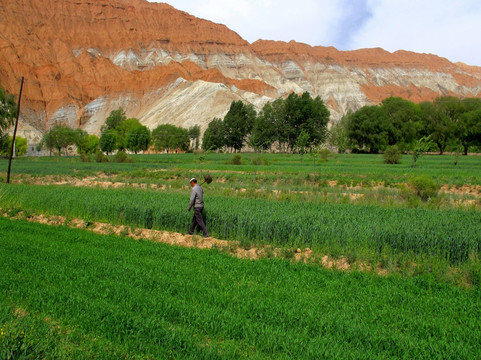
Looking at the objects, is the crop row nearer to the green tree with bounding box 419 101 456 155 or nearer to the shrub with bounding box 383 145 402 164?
the shrub with bounding box 383 145 402 164

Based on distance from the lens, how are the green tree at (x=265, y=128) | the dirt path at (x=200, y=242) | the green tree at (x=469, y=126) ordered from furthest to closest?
the green tree at (x=265, y=128) → the green tree at (x=469, y=126) → the dirt path at (x=200, y=242)

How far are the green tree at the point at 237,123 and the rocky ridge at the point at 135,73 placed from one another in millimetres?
19372

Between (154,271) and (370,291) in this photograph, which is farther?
(154,271)

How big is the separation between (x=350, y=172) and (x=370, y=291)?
25.9m

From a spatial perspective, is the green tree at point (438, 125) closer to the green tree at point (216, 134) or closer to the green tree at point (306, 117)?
the green tree at point (306, 117)

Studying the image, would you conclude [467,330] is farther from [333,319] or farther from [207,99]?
[207,99]

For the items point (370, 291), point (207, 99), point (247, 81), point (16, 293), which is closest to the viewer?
point (16, 293)

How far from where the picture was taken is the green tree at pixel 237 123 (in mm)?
88625

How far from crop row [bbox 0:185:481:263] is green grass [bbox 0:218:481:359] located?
5.82ft

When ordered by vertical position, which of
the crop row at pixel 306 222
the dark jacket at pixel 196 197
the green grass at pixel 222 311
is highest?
the dark jacket at pixel 196 197

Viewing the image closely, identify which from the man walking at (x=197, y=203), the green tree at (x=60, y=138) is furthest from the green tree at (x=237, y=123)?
the man walking at (x=197, y=203)

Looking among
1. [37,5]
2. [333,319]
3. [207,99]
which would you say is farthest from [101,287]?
[37,5]

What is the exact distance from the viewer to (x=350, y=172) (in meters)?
31.3

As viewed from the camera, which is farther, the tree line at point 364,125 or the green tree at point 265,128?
the green tree at point 265,128
